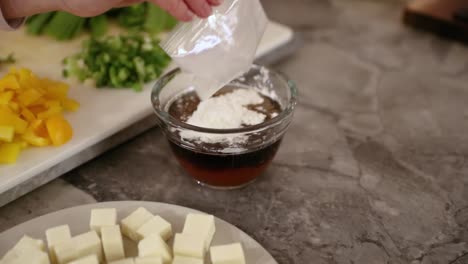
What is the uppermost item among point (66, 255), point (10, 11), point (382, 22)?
point (10, 11)

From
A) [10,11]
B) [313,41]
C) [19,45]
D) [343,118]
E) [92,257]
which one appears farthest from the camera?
[313,41]

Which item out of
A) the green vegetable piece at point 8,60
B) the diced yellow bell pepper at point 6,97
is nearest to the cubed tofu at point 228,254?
the diced yellow bell pepper at point 6,97

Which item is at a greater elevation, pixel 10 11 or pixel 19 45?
pixel 10 11

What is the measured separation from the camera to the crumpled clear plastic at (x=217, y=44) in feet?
3.02

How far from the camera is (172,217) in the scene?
2.78 feet

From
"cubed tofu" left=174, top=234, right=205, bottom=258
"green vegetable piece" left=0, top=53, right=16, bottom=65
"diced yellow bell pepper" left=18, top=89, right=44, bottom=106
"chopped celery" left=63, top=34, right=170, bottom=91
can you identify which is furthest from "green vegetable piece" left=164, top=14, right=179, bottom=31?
"cubed tofu" left=174, top=234, right=205, bottom=258

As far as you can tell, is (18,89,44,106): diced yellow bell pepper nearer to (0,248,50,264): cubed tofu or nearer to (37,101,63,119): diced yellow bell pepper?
(37,101,63,119): diced yellow bell pepper

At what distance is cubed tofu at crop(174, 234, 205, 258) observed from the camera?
0.74m

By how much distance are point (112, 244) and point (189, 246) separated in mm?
115

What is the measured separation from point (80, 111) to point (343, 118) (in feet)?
1.94

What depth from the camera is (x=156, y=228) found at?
0.79m

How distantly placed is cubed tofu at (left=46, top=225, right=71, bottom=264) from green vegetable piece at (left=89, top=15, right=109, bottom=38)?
74 cm

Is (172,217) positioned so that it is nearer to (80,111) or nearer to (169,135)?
(169,135)

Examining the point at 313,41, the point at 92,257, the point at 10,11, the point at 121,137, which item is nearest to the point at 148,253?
the point at 92,257
